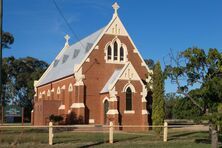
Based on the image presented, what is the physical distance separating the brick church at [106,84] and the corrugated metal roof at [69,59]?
18cm

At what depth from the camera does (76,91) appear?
45.9 m

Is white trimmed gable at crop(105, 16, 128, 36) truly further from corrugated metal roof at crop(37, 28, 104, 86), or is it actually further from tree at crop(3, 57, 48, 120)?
tree at crop(3, 57, 48, 120)

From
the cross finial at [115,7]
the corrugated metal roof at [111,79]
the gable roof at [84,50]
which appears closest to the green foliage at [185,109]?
the corrugated metal roof at [111,79]

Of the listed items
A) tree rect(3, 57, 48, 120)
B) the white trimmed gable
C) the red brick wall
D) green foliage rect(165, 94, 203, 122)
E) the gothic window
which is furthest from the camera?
tree rect(3, 57, 48, 120)

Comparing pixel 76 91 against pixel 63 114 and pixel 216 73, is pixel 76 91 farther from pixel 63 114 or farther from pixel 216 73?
pixel 216 73

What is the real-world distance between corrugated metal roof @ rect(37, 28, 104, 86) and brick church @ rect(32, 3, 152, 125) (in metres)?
0.18

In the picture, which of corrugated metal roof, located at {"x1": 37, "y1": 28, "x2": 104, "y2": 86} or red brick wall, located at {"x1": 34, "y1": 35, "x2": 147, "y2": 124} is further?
corrugated metal roof, located at {"x1": 37, "y1": 28, "x2": 104, "y2": 86}

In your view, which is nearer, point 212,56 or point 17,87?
point 212,56

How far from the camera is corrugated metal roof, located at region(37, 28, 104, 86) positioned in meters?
50.1

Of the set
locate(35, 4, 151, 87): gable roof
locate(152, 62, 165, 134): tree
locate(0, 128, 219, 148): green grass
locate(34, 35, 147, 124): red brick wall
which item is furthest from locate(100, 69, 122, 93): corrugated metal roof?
locate(0, 128, 219, 148): green grass

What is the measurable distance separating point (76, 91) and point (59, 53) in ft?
70.7

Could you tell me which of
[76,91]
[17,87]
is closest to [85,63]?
[76,91]

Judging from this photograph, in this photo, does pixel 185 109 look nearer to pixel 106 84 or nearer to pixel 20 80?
pixel 106 84

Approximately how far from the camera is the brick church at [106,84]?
43.1 metres
